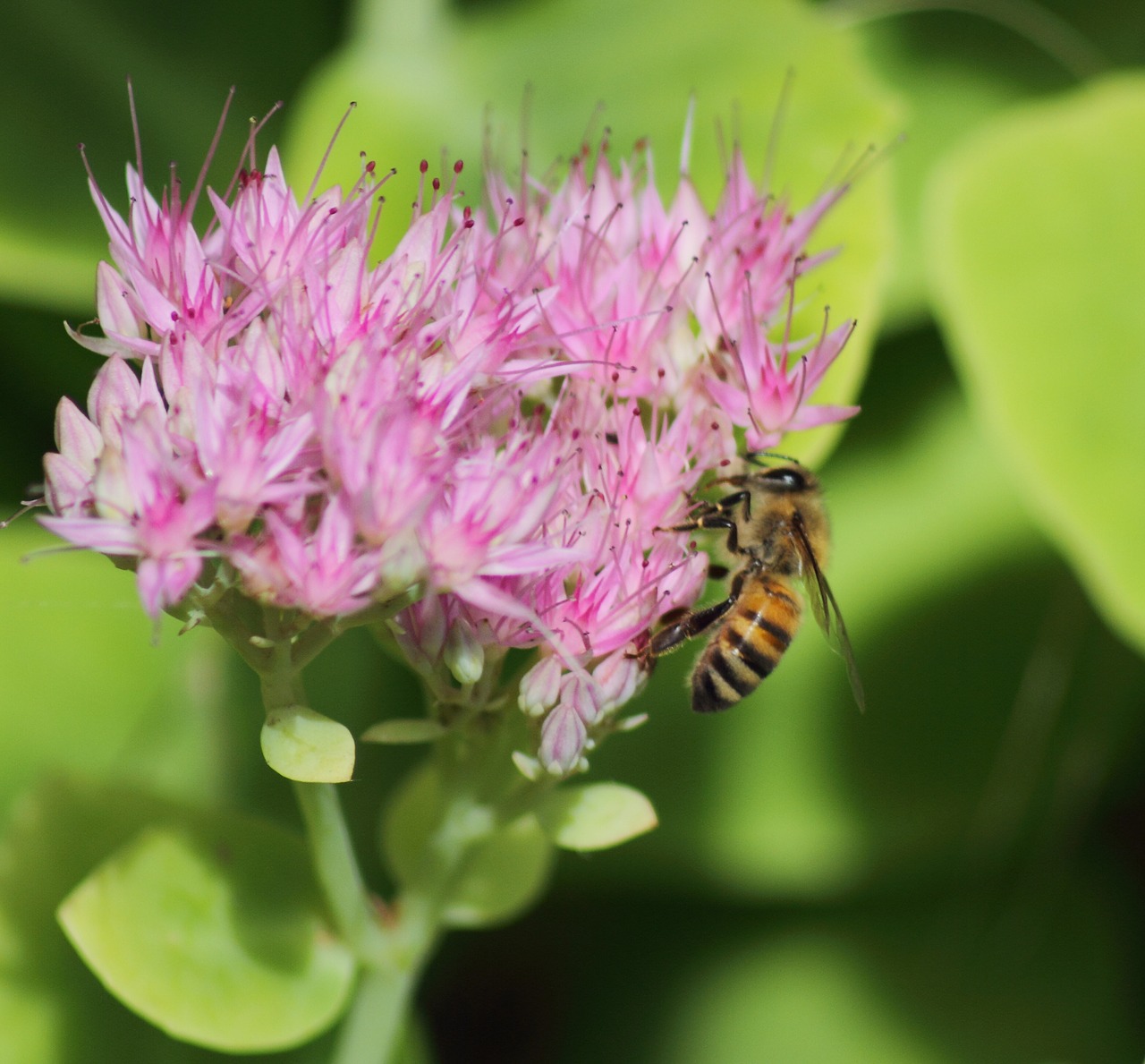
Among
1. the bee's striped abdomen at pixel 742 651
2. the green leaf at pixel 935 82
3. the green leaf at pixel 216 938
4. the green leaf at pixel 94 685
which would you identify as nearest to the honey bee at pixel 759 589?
the bee's striped abdomen at pixel 742 651

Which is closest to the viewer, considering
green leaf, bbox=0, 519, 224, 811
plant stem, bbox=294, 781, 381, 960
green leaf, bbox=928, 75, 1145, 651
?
plant stem, bbox=294, 781, 381, 960

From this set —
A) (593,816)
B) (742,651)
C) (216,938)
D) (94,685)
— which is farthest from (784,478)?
(94,685)

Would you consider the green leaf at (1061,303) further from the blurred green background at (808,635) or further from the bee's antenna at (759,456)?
the bee's antenna at (759,456)

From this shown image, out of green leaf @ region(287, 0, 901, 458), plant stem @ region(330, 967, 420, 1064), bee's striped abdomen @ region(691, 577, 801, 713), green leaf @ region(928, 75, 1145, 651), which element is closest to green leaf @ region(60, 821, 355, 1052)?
plant stem @ region(330, 967, 420, 1064)

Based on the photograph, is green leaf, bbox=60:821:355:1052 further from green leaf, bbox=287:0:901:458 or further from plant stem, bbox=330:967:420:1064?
green leaf, bbox=287:0:901:458

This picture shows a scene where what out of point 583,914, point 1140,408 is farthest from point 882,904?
point 1140,408
